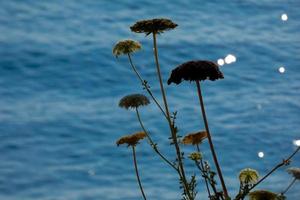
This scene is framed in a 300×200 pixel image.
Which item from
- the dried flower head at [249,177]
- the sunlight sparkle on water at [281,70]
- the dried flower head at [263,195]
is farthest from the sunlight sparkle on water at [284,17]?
the dried flower head at [263,195]

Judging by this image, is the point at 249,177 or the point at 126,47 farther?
the point at 126,47

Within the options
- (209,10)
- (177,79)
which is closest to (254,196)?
(177,79)

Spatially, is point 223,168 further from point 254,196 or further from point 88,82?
point 254,196

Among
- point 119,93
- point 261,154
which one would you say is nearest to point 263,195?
point 261,154

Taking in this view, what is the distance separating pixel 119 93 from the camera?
13867 mm

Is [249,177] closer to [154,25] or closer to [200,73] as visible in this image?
[200,73]

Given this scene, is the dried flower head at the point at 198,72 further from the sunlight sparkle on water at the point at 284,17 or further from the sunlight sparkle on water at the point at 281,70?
the sunlight sparkle on water at the point at 284,17

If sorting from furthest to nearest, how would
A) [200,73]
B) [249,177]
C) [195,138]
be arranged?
[195,138], [249,177], [200,73]


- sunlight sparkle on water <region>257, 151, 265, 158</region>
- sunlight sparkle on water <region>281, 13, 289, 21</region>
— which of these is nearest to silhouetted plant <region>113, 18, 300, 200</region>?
sunlight sparkle on water <region>257, 151, 265, 158</region>

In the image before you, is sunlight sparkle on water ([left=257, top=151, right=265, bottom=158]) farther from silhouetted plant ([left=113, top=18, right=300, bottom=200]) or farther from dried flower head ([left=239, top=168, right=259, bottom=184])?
dried flower head ([left=239, top=168, right=259, bottom=184])

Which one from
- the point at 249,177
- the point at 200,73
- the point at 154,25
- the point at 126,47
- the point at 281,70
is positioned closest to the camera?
the point at 200,73

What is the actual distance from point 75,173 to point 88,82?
11.4 ft

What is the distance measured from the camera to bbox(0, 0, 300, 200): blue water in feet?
36.4

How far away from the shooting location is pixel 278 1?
18.1 meters
